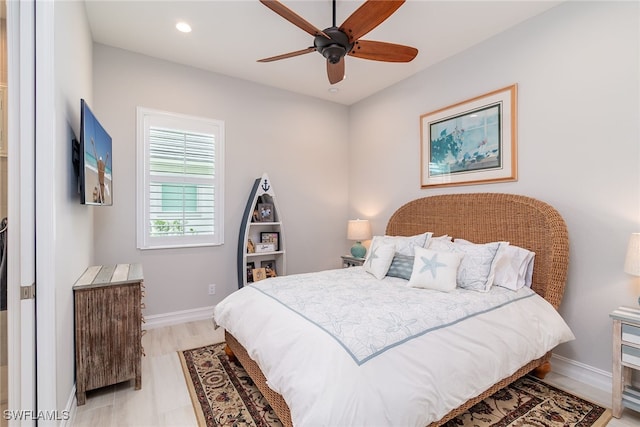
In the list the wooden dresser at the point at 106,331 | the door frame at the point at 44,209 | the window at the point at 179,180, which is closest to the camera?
the door frame at the point at 44,209

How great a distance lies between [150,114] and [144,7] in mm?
1080

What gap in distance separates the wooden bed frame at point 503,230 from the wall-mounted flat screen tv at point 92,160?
145 centimetres

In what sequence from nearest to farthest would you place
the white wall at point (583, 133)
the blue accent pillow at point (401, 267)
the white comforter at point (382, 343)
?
the white comforter at point (382, 343) < the white wall at point (583, 133) < the blue accent pillow at point (401, 267)

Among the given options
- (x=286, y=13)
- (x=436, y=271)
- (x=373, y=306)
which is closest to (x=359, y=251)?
(x=436, y=271)

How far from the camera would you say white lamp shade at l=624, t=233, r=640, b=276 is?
6.20ft

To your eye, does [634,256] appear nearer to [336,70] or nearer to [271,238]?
[336,70]

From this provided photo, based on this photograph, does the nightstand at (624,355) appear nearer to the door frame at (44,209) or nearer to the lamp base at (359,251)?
the lamp base at (359,251)

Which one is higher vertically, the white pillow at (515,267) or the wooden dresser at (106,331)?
the white pillow at (515,267)

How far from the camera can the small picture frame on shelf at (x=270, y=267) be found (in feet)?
12.7

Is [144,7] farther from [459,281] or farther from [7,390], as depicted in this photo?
[459,281]

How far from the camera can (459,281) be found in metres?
2.45

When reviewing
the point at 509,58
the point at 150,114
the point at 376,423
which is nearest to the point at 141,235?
the point at 150,114

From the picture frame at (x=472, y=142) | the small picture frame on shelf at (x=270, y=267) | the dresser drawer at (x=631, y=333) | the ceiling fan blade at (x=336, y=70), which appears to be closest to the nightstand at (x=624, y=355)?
the dresser drawer at (x=631, y=333)

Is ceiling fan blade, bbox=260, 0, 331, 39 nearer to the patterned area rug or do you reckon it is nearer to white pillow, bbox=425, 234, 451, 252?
white pillow, bbox=425, 234, 451, 252
